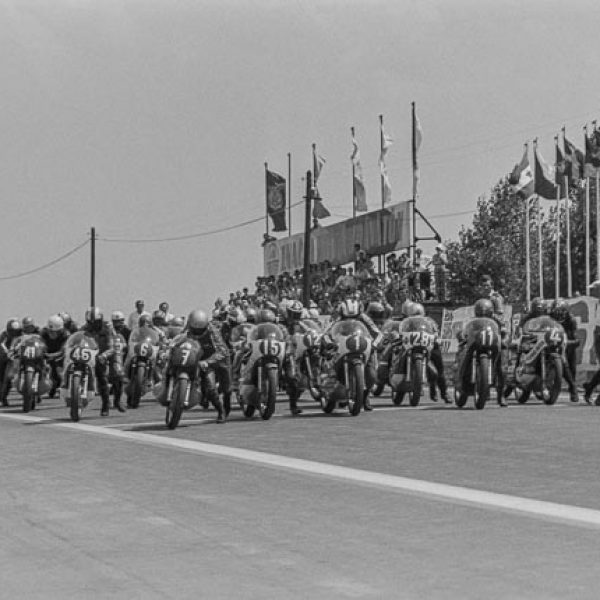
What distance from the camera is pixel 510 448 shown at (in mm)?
13375

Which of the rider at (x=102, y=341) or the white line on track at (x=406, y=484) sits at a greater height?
the rider at (x=102, y=341)

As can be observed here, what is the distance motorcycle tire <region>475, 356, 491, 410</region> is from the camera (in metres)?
19.8

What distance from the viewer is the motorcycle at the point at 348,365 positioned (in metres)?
18.6

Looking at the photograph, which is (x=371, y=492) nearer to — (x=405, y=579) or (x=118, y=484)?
(x=118, y=484)

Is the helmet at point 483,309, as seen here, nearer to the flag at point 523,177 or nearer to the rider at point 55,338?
the rider at point 55,338

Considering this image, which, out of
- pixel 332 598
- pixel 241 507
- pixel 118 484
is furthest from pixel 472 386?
pixel 332 598

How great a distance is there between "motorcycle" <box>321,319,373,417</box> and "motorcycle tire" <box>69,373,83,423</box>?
11.0 feet

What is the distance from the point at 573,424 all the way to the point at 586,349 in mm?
9115

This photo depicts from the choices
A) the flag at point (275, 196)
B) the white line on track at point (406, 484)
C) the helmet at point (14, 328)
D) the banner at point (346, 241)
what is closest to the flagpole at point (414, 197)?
the banner at point (346, 241)

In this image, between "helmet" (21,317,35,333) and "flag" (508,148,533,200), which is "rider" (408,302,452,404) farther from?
"flag" (508,148,533,200)

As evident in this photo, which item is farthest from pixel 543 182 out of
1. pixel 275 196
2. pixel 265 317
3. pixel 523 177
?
pixel 265 317

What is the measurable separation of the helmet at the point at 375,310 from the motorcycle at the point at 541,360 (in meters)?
2.60

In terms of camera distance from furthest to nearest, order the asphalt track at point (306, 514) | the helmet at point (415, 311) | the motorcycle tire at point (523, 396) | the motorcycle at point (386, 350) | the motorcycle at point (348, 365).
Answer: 1. the motorcycle at point (386, 350)
2. the helmet at point (415, 311)
3. the motorcycle tire at point (523, 396)
4. the motorcycle at point (348, 365)
5. the asphalt track at point (306, 514)

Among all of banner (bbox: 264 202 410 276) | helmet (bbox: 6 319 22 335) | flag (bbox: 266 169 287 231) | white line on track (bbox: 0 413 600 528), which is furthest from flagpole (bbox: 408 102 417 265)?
white line on track (bbox: 0 413 600 528)
